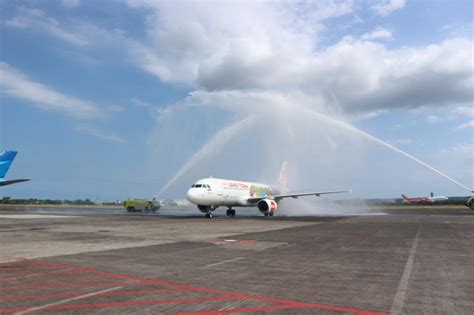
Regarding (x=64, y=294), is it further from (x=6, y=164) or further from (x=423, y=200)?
(x=423, y=200)

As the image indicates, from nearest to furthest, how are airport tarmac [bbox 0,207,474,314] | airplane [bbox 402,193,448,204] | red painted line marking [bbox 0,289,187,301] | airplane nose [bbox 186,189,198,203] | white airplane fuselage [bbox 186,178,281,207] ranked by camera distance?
1. airport tarmac [bbox 0,207,474,314]
2. red painted line marking [bbox 0,289,187,301]
3. airplane nose [bbox 186,189,198,203]
4. white airplane fuselage [bbox 186,178,281,207]
5. airplane [bbox 402,193,448,204]

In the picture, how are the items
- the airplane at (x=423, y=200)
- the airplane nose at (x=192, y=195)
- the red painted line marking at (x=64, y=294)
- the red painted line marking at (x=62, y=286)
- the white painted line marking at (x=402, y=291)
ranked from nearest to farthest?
the white painted line marking at (x=402, y=291)
the red painted line marking at (x=64, y=294)
the red painted line marking at (x=62, y=286)
the airplane nose at (x=192, y=195)
the airplane at (x=423, y=200)

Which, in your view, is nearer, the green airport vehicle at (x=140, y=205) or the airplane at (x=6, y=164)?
the airplane at (x=6, y=164)

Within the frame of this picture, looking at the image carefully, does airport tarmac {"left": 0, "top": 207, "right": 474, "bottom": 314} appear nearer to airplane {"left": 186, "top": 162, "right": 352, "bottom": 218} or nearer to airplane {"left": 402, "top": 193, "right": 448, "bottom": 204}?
airplane {"left": 186, "top": 162, "right": 352, "bottom": 218}

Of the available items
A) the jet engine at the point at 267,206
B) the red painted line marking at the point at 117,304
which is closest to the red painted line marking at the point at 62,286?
the red painted line marking at the point at 117,304

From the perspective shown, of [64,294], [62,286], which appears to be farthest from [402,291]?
[62,286]

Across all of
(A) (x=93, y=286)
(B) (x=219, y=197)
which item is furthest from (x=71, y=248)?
(B) (x=219, y=197)

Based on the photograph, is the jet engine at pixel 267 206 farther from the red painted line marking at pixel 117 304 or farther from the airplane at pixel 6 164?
the red painted line marking at pixel 117 304

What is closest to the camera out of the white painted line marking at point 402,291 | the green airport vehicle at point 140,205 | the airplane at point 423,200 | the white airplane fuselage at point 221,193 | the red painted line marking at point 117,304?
the red painted line marking at point 117,304

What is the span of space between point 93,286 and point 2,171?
47178 mm

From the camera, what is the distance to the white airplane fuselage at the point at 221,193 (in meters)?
41.0

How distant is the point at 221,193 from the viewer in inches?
1706

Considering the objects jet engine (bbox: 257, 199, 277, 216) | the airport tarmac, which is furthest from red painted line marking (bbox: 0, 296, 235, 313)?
jet engine (bbox: 257, 199, 277, 216)

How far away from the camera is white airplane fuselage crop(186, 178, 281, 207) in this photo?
135ft
